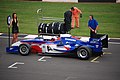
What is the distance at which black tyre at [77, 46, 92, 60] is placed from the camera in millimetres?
15070

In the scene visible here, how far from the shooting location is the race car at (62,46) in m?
15.3

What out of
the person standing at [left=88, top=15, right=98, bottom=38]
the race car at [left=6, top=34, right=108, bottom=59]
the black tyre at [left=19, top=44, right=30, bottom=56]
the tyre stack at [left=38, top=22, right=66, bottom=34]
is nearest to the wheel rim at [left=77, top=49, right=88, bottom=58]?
the race car at [left=6, top=34, right=108, bottom=59]

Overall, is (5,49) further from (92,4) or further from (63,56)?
(92,4)

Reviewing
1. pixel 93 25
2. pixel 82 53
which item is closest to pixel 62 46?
pixel 82 53

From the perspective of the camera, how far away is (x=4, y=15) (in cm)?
2648

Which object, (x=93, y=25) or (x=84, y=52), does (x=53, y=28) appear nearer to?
(x=93, y=25)

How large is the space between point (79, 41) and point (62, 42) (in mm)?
692

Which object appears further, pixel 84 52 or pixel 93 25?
pixel 93 25

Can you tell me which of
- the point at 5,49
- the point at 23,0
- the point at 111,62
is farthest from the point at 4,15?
the point at 111,62

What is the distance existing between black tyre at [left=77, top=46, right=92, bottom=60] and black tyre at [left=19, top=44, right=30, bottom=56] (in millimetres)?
2174

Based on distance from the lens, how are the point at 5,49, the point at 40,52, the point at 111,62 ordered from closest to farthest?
the point at 111,62, the point at 40,52, the point at 5,49

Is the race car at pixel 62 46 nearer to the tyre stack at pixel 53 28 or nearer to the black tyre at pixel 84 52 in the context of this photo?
the black tyre at pixel 84 52

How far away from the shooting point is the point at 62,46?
15.6m

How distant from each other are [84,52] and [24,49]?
256 centimetres
